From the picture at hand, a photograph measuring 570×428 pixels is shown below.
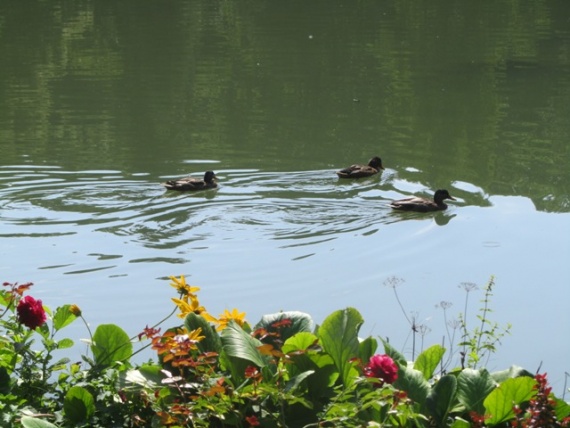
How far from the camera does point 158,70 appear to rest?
17.9 m

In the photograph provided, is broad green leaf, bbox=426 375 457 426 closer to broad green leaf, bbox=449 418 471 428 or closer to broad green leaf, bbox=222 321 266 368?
broad green leaf, bbox=449 418 471 428

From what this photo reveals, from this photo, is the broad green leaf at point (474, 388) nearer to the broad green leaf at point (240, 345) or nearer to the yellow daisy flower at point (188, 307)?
the broad green leaf at point (240, 345)

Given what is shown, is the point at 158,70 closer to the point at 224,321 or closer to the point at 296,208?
the point at 296,208

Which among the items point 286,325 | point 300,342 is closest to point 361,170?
point 286,325

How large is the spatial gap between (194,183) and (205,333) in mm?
6309

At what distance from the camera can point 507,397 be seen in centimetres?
421

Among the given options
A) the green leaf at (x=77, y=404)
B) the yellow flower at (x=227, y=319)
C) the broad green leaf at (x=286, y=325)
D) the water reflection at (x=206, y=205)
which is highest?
the yellow flower at (x=227, y=319)

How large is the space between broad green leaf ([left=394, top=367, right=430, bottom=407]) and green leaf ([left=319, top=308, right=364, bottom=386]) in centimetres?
20

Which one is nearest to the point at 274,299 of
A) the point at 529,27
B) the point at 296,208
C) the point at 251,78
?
the point at 296,208

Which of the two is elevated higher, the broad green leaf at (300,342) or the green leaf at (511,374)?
the broad green leaf at (300,342)

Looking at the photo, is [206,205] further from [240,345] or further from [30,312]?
[240,345]

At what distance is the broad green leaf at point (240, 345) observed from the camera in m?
4.36

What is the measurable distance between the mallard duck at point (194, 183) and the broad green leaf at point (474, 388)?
671 cm

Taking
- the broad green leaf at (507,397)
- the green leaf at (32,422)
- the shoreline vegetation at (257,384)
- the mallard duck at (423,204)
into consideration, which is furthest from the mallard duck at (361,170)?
the green leaf at (32,422)
